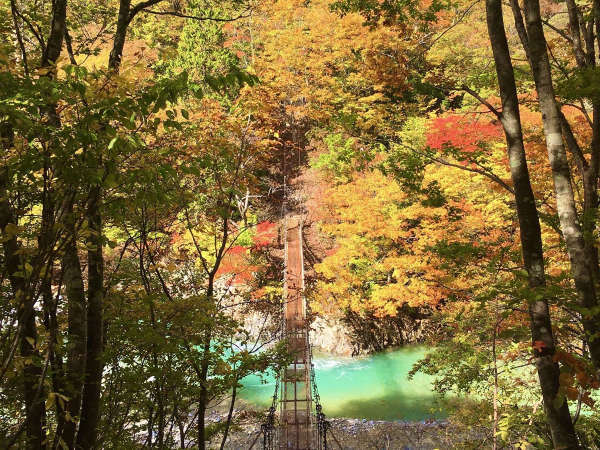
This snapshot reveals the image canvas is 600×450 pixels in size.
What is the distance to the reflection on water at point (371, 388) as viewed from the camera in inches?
346

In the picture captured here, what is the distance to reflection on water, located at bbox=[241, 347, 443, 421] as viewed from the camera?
8781 millimetres

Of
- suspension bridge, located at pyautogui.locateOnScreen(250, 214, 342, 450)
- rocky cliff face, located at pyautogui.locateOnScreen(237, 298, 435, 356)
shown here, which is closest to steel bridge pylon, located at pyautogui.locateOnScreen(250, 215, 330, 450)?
suspension bridge, located at pyautogui.locateOnScreen(250, 214, 342, 450)

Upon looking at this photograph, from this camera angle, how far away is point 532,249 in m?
2.21

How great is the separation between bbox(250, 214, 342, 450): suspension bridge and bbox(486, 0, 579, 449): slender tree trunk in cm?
293

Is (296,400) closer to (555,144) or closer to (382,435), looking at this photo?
(382,435)

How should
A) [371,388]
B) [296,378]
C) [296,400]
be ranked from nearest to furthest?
1. [296,400]
2. [296,378]
3. [371,388]

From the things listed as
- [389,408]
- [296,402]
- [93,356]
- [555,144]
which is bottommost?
[389,408]

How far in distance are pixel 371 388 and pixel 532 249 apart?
336 inches

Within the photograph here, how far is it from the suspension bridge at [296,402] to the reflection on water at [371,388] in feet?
4.14

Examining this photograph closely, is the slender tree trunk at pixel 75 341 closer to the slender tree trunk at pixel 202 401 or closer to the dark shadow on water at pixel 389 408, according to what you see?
the slender tree trunk at pixel 202 401

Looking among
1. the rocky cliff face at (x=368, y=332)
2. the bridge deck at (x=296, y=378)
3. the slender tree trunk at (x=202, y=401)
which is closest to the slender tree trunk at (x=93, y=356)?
the slender tree trunk at (x=202, y=401)

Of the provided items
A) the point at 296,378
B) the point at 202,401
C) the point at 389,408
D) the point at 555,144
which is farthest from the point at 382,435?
the point at 555,144

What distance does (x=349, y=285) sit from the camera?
10.7 m

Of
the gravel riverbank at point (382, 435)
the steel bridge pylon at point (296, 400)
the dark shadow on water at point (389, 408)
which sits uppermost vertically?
the steel bridge pylon at point (296, 400)
